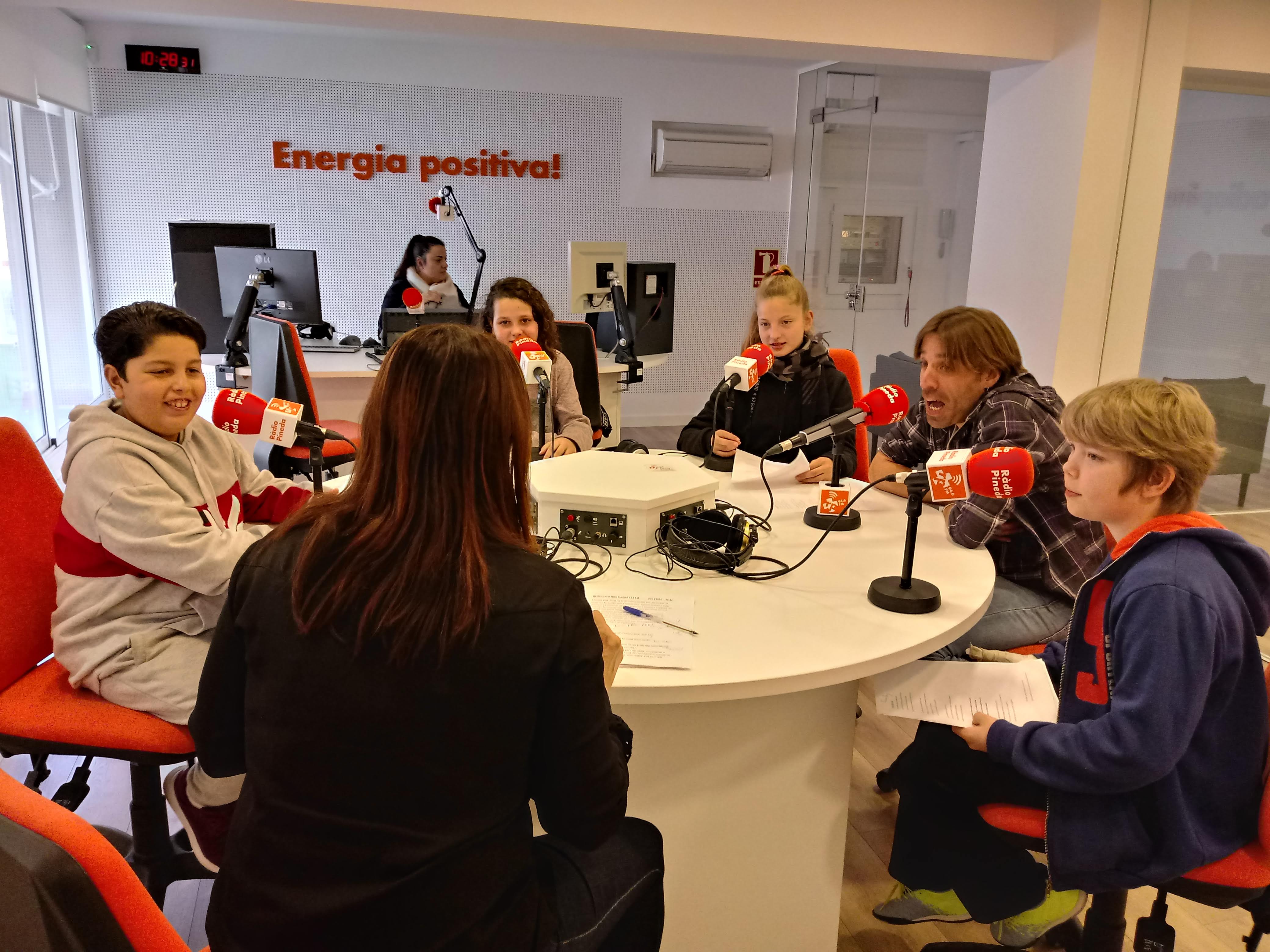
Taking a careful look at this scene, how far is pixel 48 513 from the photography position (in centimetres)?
172

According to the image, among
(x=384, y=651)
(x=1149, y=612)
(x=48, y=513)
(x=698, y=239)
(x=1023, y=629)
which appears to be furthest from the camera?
(x=698, y=239)

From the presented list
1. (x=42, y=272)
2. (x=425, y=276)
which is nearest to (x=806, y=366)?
(x=425, y=276)

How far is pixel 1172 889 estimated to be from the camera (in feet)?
4.43

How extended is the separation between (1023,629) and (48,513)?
1.99 m

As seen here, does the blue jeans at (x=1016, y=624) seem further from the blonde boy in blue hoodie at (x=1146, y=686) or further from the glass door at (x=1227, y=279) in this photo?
the glass door at (x=1227, y=279)

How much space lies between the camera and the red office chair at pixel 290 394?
351cm

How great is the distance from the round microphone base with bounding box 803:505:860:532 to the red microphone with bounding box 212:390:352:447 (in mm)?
1070

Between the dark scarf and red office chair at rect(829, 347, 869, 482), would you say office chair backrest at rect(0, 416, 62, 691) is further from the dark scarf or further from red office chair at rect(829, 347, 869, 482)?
red office chair at rect(829, 347, 869, 482)

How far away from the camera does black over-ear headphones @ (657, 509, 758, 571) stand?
1.81m

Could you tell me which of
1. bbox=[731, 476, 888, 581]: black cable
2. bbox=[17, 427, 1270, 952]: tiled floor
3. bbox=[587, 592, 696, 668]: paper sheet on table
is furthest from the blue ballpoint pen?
bbox=[17, 427, 1270, 952]: tiled floor

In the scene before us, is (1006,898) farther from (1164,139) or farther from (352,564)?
(1164,139)

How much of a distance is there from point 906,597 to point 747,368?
85cm

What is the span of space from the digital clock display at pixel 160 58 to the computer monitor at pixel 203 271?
7.56ft

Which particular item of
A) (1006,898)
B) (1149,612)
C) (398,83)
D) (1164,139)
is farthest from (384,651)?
(398,83)
